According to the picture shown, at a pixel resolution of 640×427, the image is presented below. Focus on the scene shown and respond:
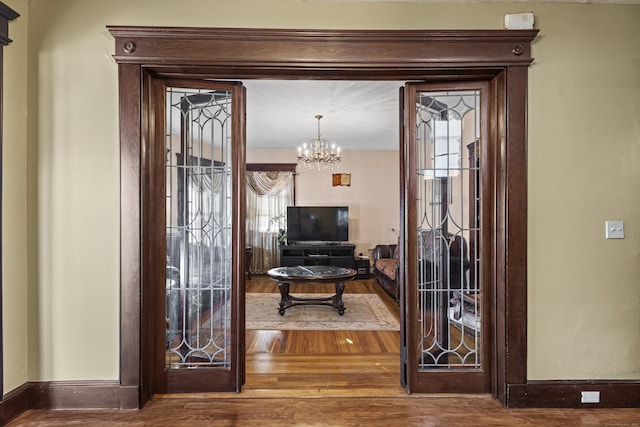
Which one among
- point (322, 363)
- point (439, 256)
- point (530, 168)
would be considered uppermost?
point (530, 168)

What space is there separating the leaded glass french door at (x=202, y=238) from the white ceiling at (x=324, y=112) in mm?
1367

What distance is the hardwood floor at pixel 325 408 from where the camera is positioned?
2154 mm

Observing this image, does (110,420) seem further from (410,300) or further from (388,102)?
(388,102)

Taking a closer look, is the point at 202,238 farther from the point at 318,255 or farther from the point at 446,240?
the point at 318,255

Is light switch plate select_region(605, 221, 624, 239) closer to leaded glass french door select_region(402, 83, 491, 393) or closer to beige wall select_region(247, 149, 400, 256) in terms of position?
leaded glass french door select_region(402, 83, 491, 393)

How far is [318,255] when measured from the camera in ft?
22.1

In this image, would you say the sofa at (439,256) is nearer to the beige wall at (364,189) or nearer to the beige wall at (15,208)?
the beige wall at (15,208)

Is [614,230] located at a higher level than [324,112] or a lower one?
lower

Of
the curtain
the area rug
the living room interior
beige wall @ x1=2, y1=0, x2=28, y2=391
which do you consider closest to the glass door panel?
the living room interior

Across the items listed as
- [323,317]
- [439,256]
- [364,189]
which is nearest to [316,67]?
[439,256]

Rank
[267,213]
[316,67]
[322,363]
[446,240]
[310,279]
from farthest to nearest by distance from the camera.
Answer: [267,213]
[310,279]
[322,363]
[446,240]
[316,67]

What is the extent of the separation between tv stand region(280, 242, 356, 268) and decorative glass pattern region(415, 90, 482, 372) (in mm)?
4207

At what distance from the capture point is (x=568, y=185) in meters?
2.32

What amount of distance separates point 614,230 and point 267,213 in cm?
574
